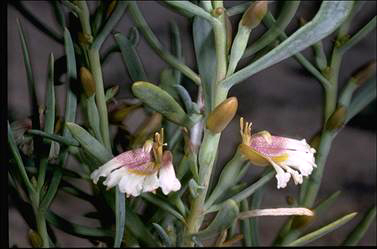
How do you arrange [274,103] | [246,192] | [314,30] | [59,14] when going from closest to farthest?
[314,30]
[246,192]
[59,14]
[274,103]

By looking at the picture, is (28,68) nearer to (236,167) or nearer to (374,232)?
(236,167)

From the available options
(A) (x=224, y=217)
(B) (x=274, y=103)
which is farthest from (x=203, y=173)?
(B) (x=274, y=103)

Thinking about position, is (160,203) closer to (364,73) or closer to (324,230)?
(324,230)

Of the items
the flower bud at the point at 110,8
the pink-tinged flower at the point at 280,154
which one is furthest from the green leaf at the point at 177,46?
the pink-tinged flower at the point at 280,154

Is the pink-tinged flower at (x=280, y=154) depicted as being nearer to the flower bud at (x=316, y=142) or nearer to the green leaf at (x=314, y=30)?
the green leaf at (x=314, y=30)

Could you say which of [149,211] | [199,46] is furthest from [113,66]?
[199,46]

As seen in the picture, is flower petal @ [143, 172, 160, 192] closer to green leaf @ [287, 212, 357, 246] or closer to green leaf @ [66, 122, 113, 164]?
green leaf @ [66, 122, 113, 164]
